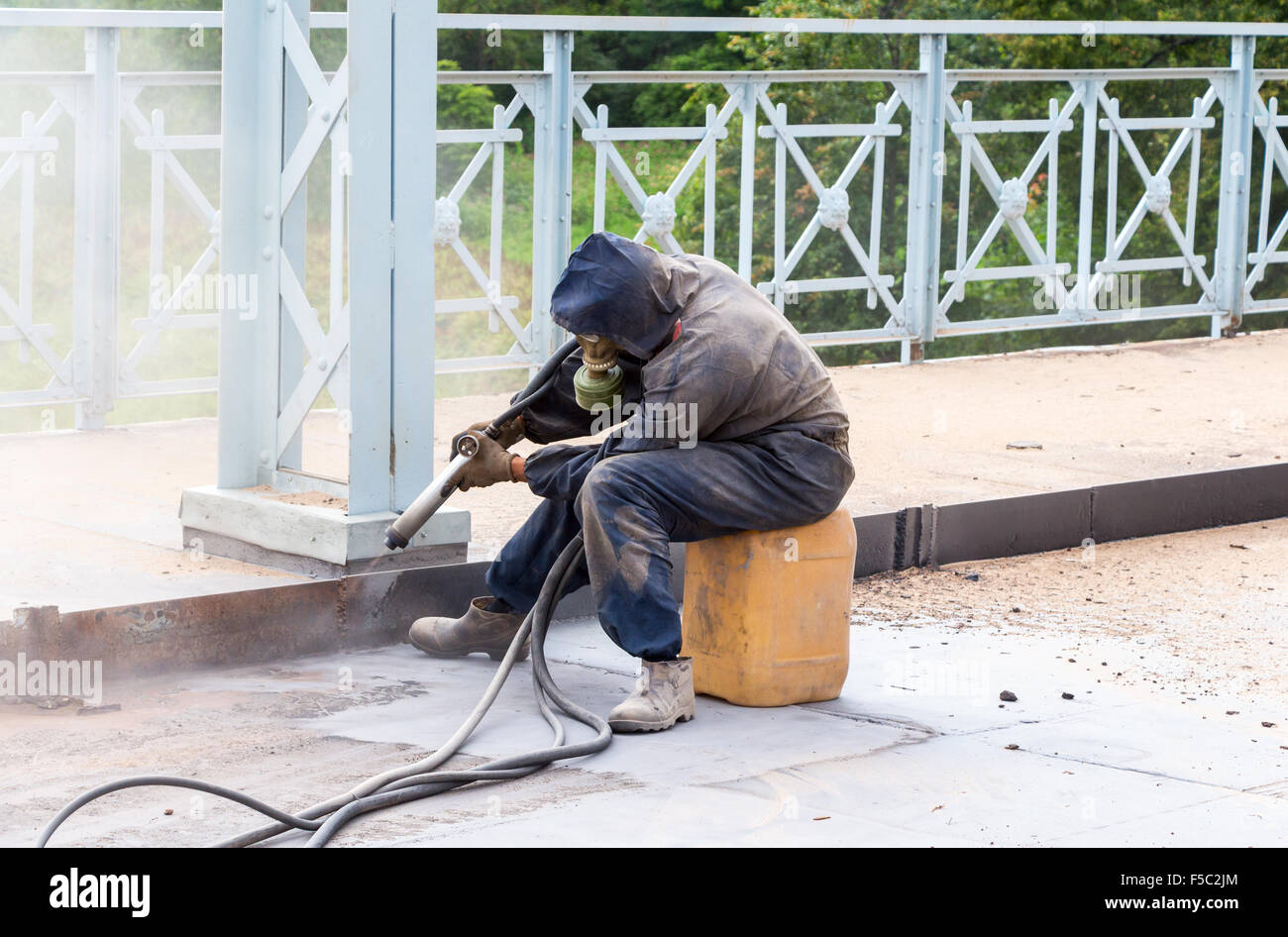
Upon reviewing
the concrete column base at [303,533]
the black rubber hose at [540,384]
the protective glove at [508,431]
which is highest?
the black rubber hose at [540,384]

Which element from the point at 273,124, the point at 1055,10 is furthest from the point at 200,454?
the point at 1055,10

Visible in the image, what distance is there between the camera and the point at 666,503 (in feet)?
16.1

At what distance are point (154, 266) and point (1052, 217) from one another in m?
5.39

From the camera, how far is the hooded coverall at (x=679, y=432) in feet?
15.8

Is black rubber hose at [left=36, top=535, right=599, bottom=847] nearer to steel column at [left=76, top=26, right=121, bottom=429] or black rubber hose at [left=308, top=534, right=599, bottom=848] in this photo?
black rubber hose at [left=308, top=534, right=599, bottom=848]

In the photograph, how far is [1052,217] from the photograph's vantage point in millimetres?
11109

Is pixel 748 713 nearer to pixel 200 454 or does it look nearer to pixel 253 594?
pixel 253 594

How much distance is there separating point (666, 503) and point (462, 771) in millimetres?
977

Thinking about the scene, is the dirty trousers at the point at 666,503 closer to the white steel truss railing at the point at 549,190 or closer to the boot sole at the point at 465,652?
the boot sole at the point at 465,652

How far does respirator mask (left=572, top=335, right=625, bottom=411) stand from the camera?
16.1 ft

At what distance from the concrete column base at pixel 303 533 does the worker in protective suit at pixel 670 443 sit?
0.60 metres

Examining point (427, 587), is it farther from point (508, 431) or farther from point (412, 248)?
point (412, 248)

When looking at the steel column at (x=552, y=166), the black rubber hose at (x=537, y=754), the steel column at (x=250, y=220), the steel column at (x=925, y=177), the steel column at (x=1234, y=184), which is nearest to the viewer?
the black rubber hose at (x=537, y=754)

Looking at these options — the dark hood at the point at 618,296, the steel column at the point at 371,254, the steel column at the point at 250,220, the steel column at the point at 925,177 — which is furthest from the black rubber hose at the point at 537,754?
the steel column at the point at 925,177
